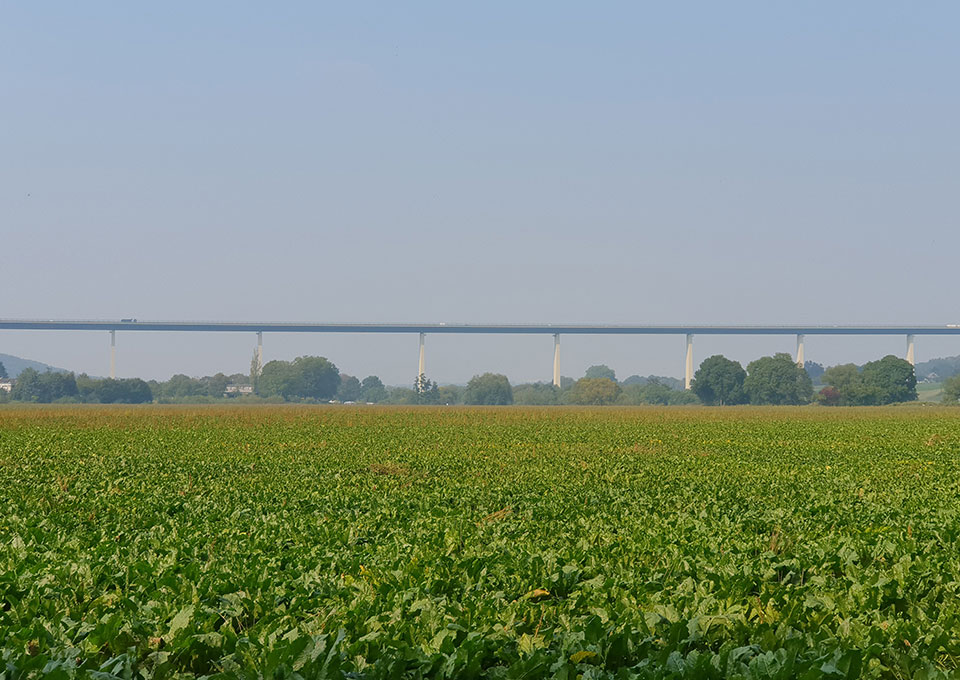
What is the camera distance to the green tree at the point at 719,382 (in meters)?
186

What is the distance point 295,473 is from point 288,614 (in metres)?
15.7

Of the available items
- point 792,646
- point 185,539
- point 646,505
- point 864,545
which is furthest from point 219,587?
point 646,505

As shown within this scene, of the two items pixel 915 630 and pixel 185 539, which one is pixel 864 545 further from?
pixel 185 539

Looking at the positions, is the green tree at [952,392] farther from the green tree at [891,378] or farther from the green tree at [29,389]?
the green tree at [29,389]

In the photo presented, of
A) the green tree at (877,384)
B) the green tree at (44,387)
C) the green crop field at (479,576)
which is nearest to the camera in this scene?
the green crop field at (479,576)

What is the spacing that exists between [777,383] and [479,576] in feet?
596

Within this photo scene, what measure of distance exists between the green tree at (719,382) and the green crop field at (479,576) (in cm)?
16885

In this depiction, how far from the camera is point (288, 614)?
23.8ft

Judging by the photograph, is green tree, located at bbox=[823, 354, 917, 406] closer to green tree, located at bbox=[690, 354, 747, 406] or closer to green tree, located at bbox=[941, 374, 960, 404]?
green tree, located at bbox=[941, 374, 960, 404]

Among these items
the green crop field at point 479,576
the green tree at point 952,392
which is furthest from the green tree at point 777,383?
the green crop field at point 479,576

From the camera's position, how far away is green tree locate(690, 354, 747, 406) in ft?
611

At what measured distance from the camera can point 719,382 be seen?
18688 centimetres

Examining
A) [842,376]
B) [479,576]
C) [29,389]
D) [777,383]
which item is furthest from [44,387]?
[479,576]

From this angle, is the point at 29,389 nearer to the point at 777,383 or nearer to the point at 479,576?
the point at 777,383
